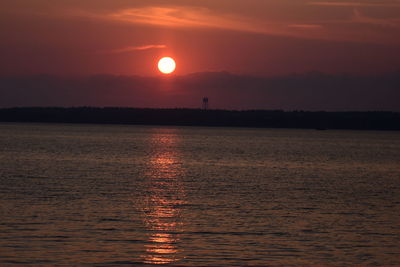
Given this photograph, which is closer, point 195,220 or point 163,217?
point 195,220

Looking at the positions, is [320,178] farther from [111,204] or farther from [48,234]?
[48,234]

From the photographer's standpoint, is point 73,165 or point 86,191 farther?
point 73,165

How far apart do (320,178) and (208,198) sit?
20.1 metres

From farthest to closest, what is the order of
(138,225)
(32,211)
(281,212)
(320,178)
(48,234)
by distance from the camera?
(320,178) < (281,212) < (32,211) < (138,225) < (48,234)

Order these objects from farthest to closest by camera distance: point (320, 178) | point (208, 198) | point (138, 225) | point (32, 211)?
point (320, 178)
point (208, 198)
point (32, 211)
point (138, 225)

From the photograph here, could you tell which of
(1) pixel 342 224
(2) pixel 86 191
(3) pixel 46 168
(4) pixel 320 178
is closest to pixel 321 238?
(1) pixel 342 224

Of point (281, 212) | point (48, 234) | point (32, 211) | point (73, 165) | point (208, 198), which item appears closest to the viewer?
point (48, 234)

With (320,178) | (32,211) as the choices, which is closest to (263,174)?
(320,178)

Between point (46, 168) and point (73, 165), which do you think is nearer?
point (46, 168)

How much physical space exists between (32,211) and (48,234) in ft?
18.6

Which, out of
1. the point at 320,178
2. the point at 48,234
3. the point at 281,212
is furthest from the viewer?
the point at 320,178

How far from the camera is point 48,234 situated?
24.5 meters

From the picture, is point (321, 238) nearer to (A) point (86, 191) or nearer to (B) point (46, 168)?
(A) point (86, 191)

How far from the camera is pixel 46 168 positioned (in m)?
57.7
